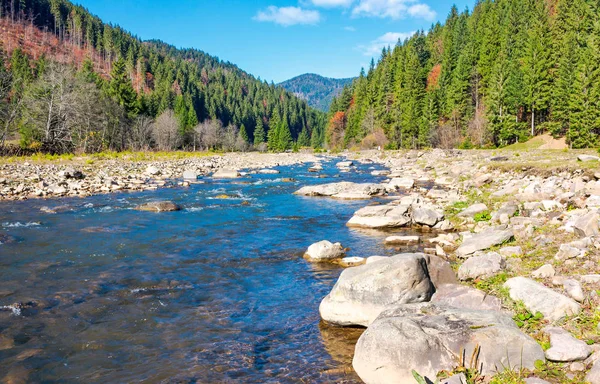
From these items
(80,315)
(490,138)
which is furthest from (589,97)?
(80,315)

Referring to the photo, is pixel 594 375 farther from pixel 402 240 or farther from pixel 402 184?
pixel 402 184

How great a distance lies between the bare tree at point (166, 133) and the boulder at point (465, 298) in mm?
69581

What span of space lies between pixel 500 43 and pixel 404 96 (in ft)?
62.5

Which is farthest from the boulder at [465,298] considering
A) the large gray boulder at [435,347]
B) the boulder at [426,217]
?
the boulder at [426,217]

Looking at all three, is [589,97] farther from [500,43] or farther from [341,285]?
[341,285]

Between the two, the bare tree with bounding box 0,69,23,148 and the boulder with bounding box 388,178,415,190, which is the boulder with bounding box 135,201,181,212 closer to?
the boulder with bounding box 388,178,415,190

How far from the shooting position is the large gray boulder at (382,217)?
15430 millimetres

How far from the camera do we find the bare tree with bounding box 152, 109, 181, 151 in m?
71.5

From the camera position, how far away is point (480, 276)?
8.46 metres

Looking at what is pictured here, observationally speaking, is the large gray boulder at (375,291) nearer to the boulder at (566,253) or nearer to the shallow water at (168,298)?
the shallow water at (168,298)

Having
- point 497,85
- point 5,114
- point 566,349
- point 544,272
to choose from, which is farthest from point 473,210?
point 497,85

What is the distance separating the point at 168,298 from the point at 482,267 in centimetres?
690

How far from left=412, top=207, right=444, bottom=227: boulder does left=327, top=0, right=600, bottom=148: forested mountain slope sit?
3598 cm

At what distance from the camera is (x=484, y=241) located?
10.5 m
